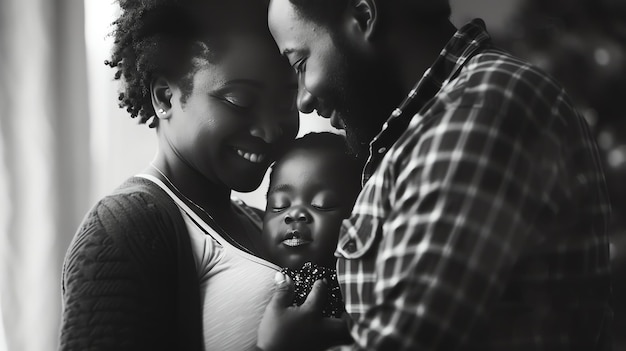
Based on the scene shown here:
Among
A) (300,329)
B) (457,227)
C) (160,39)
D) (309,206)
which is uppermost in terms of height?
(160,39)

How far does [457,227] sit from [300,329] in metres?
0.31

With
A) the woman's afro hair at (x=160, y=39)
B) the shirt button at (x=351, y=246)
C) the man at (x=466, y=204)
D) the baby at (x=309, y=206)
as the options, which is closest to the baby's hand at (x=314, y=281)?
the baby at (x=309, y=206)

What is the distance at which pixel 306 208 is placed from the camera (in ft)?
3.40

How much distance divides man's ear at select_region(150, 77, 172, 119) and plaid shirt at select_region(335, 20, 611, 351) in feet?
1.36

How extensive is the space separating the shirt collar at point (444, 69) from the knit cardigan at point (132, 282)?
1.09 ft

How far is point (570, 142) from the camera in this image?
76cm

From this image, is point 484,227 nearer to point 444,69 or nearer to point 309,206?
point 444,69

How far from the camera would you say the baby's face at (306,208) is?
3.35ft

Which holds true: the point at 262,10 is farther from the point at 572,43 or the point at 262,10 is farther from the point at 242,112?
the point at 572,43

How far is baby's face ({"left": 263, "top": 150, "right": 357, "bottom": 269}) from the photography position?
3.35ft

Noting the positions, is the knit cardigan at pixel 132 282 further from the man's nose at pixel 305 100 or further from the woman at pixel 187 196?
the man's nose at pixel 305 100

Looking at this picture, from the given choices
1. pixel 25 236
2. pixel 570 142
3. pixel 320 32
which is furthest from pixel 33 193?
pixel 570 142

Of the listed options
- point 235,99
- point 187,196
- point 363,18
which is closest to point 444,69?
point 363,18

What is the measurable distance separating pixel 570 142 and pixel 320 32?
333 mm
